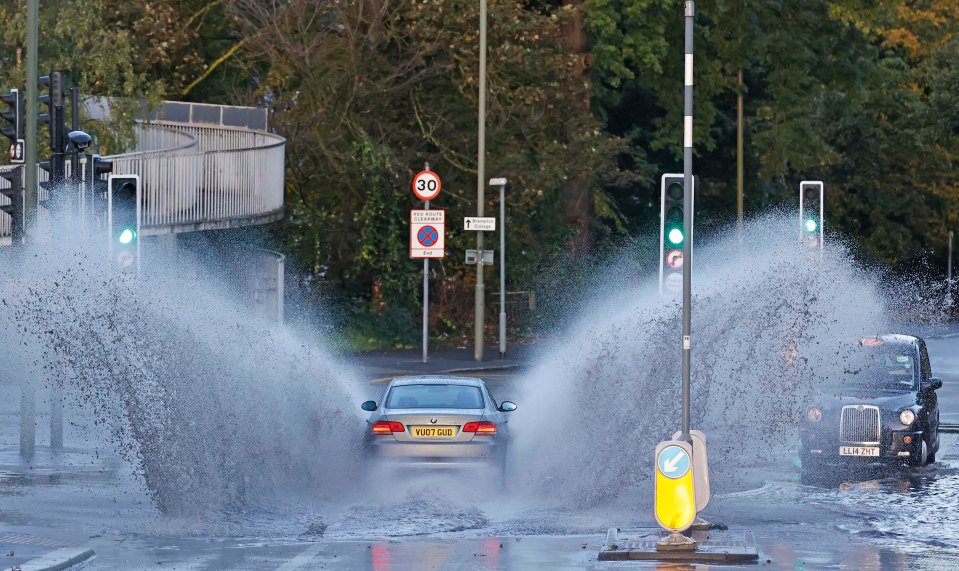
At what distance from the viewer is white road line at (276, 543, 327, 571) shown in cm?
1361

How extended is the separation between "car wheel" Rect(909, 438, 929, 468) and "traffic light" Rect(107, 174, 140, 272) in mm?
9380

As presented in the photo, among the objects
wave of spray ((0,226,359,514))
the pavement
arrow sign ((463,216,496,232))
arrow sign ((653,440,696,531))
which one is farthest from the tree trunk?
arrow sign ((653,440,696,531))

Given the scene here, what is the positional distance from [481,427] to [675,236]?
386 cm

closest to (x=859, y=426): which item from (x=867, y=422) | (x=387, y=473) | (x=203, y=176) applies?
(x=867, y=422)

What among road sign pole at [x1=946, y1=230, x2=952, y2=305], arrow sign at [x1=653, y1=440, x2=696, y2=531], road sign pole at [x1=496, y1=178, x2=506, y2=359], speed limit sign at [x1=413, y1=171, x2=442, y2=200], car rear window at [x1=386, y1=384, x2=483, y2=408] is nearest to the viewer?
arrow sign at [x1=653, y1=440, x2=696, y2=531]

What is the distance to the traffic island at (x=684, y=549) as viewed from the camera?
46.3 feet

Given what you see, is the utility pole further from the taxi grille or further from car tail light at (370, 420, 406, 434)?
car tail light at (370, 420, 406, 434)

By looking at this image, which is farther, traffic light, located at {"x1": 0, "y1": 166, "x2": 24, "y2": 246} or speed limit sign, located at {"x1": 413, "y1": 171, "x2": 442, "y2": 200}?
speed limit sign, located at {"x1": 413, "y1": 171, "x2": 442, "y2": 200}

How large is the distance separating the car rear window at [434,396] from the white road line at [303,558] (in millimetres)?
3497

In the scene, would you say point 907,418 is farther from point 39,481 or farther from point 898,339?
point 39,481

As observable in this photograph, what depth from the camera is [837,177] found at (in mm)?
80875

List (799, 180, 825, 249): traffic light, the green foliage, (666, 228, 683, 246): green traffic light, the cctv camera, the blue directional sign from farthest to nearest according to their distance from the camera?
the green foliage < (799, 180, 825, 249): traffic light < the cctv camera < (666, 228, 683, 246): green traffic light < the blue directional sign

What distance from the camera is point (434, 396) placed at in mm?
18562

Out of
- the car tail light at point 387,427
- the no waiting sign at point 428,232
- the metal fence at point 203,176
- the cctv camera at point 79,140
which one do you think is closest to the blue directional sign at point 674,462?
the car tail light at point 387,427
